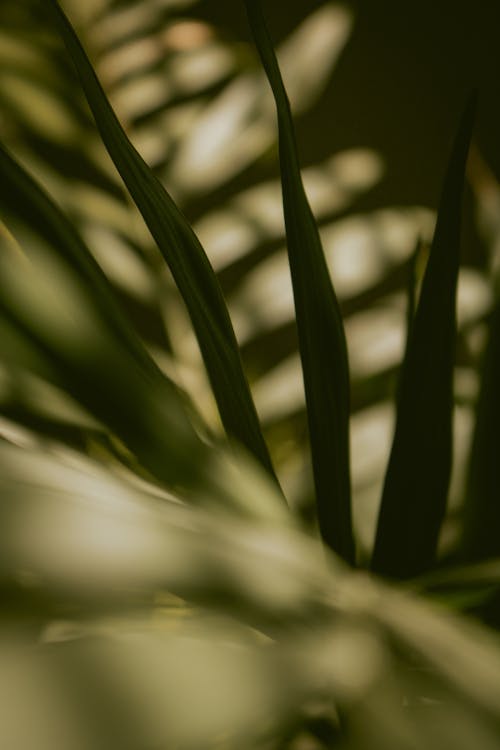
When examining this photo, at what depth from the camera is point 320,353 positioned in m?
0.33

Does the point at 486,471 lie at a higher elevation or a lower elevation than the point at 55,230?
lower

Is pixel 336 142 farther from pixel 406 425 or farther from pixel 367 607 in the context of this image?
pixel 367 607

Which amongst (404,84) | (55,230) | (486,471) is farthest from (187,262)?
(404,84)

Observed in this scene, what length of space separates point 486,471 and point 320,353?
0.40 feet

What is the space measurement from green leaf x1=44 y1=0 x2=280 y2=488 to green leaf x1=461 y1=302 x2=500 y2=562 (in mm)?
119

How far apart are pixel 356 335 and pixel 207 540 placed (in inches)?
18.3

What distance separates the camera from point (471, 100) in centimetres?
30

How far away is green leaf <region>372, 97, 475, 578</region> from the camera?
308 millimetres

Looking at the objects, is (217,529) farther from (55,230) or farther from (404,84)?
(404,84)

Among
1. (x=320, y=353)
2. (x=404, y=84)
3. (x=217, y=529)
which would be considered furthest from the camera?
(x=404, y=84)

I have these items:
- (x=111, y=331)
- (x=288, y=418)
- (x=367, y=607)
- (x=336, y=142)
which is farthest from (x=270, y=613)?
(x=336, y=142)

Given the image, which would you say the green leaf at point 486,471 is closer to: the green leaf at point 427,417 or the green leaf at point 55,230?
the green leaf at point 427,417

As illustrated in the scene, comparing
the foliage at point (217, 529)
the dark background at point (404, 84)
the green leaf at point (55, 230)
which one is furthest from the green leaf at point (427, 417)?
the dark background at point (404, 84)

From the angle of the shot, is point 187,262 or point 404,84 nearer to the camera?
point 187,262
